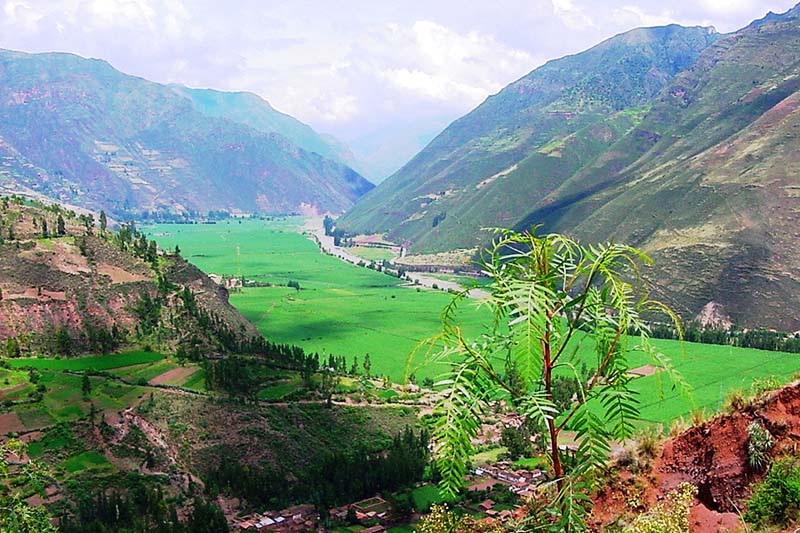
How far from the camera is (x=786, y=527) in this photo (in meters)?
10.3

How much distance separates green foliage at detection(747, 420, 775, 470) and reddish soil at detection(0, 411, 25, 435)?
54.7 m

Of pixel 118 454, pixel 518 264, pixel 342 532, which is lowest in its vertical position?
pixel 342 532

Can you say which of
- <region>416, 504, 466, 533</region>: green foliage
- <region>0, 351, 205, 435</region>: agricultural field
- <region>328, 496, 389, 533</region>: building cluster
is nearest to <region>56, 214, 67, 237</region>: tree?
<region>0, 351, 205, 435</region>: agricultural field

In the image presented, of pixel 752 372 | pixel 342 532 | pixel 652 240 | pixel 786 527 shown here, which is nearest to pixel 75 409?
pixel 342 532

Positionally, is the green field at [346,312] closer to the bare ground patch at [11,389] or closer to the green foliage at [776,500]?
the bare ground patch at [11,389]

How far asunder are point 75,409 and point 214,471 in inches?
542

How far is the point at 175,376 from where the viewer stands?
2586 inches

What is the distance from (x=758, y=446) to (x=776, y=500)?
1.74 metres

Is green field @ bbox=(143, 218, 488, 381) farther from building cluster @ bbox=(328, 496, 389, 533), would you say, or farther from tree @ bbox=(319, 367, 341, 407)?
building cluster @ bbox=(328, 496, 389, 533)

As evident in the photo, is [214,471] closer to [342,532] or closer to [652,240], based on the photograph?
[342,532]

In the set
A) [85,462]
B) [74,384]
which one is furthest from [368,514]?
[74,384]

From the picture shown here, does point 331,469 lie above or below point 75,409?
below

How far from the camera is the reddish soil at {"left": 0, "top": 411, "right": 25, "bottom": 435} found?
171ft

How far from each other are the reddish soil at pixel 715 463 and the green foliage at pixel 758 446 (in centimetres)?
10
